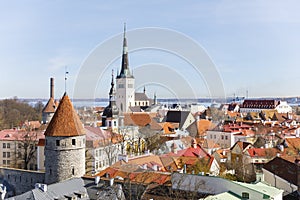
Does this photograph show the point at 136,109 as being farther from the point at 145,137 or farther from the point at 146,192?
the point at 146,192

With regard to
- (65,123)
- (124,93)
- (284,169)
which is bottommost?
(284,169)

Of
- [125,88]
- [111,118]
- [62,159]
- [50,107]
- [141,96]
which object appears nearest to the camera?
[62,159]

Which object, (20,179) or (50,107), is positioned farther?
(50,107)

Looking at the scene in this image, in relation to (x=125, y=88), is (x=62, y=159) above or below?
below

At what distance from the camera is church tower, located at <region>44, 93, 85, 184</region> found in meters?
17.0

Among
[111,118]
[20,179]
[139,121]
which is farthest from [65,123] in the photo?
[139,121]

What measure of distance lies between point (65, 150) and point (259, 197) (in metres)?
8.87

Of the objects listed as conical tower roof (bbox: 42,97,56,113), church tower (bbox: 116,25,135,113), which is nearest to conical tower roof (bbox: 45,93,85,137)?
conical tower roof (bbox: 42,97,56,113)

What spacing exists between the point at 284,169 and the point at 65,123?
415 inches

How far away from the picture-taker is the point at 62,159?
17.0 metres

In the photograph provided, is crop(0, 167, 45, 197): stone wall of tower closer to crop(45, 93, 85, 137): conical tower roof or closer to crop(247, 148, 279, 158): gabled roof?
crop(45, 93, 85, 137): conical tower roof

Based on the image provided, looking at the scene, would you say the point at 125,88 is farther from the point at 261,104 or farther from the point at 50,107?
the point at 261,104

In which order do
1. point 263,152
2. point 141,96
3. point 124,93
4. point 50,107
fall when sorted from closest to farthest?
point 263,152 → point 50,107 → point 124,93 → point 141,96

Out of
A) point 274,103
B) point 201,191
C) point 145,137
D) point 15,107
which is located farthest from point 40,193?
point 274,103
